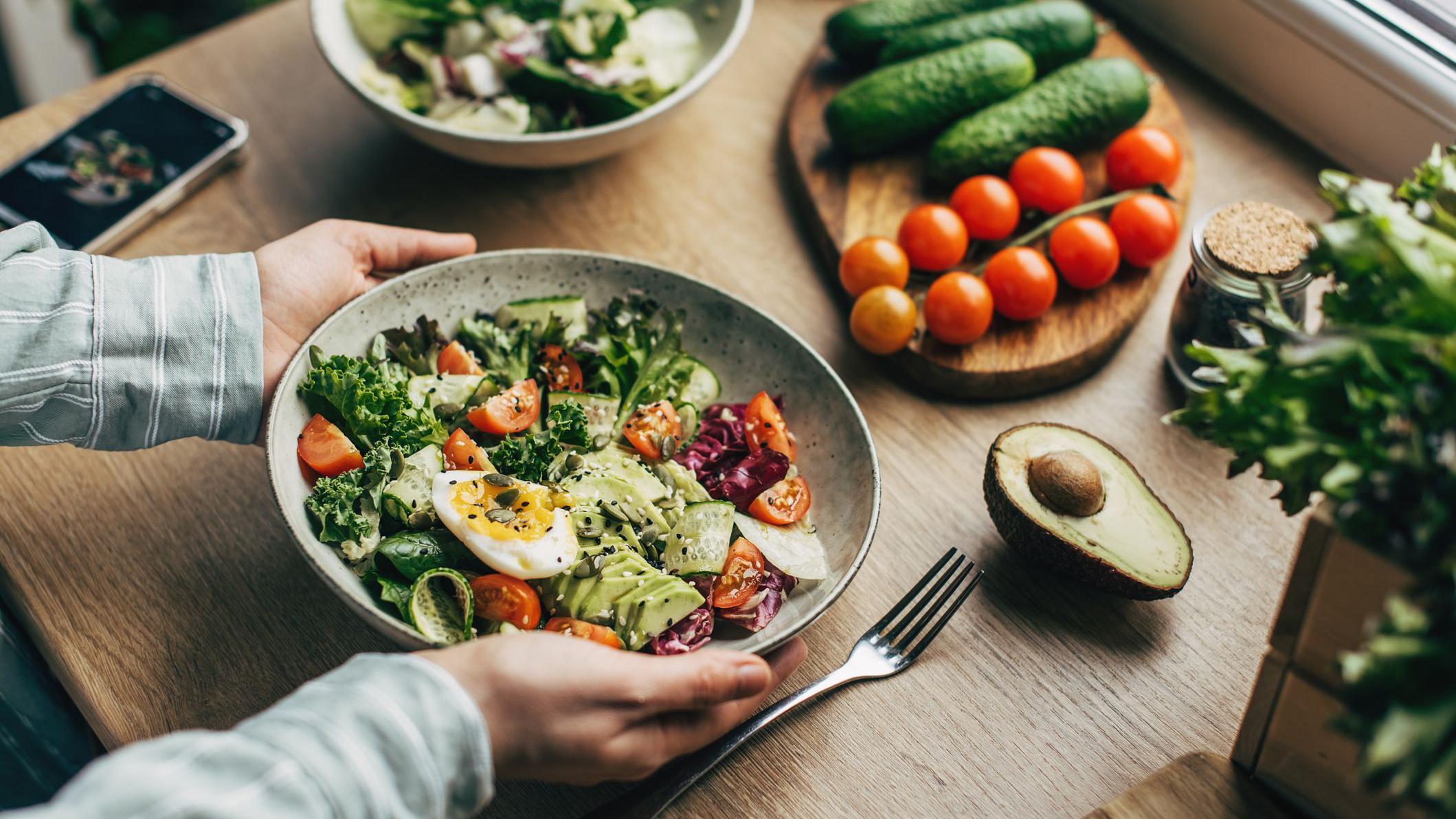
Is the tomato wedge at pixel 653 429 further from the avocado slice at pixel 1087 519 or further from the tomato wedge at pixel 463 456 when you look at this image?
the avocado slice at pixel 1087 519

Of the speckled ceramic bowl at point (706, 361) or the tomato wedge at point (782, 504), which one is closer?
the speckled ceramic bowl at point (706, 361)

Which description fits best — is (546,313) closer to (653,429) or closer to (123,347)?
(653,429)

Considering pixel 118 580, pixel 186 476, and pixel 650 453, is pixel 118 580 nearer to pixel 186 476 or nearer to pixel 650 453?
pixel 186 476

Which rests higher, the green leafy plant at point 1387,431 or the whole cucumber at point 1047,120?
the green leafy plant at point 1387,431

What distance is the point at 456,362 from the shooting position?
143cm

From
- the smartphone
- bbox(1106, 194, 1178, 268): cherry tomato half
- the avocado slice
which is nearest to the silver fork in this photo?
the avocado slice

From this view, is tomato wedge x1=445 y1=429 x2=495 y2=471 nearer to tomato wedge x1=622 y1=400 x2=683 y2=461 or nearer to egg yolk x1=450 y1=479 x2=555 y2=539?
egg yolk x1=450 y1=479 x2=555 y2=539

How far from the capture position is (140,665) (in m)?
1.29

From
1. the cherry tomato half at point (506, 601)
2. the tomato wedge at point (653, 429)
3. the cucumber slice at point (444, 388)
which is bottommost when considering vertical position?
the cherry tomato half at point (506, 601)

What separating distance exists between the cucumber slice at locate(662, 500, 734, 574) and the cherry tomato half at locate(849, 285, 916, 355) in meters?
0.47

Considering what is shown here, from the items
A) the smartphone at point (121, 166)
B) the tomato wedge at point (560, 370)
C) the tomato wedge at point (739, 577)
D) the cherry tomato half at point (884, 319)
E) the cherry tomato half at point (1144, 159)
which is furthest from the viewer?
the cherry tomato half at point (1144, 159)

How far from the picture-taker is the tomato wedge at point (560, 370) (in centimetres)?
146

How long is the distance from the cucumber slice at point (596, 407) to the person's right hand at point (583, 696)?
16.0 inches

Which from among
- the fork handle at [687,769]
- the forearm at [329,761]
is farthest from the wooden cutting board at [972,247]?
the forearm at [329,761]
